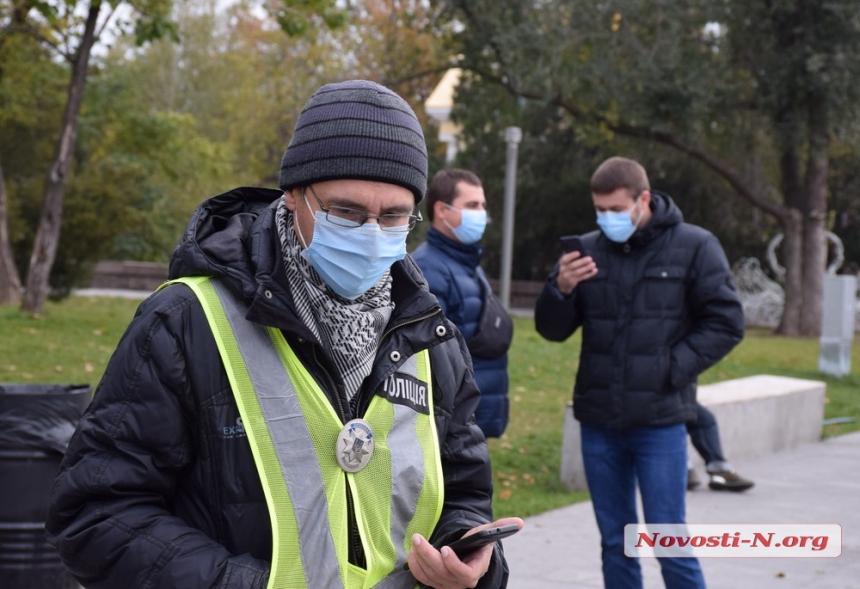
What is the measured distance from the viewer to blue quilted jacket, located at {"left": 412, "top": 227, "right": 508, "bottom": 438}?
237 inches

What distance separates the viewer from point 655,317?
5152 mm

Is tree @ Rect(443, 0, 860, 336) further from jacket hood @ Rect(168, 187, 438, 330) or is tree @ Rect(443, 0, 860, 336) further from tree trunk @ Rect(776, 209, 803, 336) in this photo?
jacket hood @ Rect(168, 187, 438, 330)

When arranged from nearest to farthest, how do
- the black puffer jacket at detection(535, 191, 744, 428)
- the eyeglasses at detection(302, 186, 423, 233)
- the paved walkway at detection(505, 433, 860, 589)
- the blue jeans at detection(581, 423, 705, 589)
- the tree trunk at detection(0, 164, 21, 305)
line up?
the eyeglasses at detection(302, 186, 423, 233)
the blue jeans at detection(581, 423, 705, 589)
the black puffer jacket at detection(535, 191, 744, 428)
the paved walkway at detection(505, 433, 860, 589)
the tree trunk at detection(0, 164, 21, 305)

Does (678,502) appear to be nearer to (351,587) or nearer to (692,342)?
(692,342)

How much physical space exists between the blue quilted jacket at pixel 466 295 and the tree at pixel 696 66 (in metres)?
17.9

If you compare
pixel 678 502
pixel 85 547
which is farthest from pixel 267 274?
pixel 678 502

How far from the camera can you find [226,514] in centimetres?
217

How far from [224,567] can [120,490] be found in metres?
0.22

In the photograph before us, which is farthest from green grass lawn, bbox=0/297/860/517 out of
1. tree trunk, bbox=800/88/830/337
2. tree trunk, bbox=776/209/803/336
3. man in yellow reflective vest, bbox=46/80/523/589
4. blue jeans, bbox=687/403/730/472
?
man in yellow reflective vest, bbox=46/80/523/589

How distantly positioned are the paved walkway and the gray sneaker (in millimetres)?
62

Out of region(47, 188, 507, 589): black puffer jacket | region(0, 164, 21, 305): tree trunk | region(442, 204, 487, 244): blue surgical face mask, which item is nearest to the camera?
region(47, 188, 507, 589): black puffer jacket

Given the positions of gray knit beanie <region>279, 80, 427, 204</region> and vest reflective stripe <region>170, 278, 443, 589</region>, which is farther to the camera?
gray knit beanie <region>279, 80, 427, 204</region>

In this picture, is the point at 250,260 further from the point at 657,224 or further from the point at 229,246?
the point at 657,224

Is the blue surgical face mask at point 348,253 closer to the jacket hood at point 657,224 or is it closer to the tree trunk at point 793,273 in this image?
the jacket hood at point 657,224
